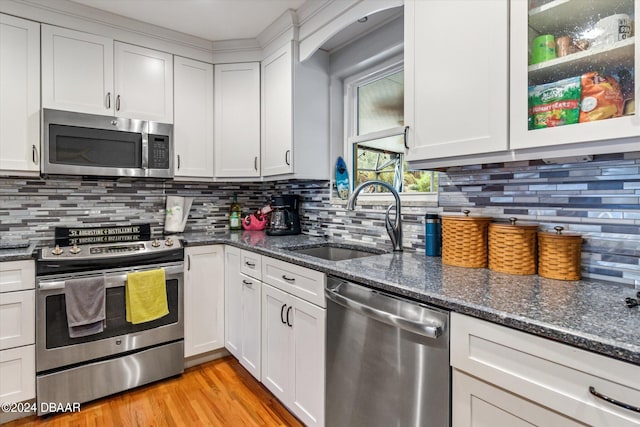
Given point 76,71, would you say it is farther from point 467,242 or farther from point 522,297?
point 522,297

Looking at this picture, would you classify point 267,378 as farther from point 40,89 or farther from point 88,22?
point 88,22

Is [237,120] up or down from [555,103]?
up

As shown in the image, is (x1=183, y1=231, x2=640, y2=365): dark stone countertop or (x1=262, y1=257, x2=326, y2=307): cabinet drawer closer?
(x1=183, y1=231, x2=640, y2=365): dark stone countertop

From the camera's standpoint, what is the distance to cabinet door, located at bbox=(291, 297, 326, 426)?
1.56 meters

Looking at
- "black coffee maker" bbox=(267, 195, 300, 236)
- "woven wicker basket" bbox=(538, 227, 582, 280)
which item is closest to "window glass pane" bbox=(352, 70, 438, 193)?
"black coffee maker" bbox=(267, 195, 300, 236)

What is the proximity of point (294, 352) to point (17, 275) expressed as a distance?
1.57 meters

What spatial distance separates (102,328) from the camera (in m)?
2.00

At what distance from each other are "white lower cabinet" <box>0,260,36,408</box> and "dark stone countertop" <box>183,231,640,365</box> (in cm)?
158

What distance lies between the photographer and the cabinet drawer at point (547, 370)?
71 cm

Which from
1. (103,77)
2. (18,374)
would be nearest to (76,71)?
(103,77)

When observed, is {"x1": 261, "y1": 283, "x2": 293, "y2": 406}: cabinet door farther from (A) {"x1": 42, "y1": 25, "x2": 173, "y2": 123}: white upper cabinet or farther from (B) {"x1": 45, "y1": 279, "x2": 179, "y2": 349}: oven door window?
(A) {"x1": 42, "y1": 25, "x2": 173, "y2": 123}: white upper cabinet

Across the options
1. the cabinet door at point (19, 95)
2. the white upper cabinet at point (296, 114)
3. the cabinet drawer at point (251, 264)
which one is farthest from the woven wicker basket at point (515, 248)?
the cabinet door at point (19, 95)

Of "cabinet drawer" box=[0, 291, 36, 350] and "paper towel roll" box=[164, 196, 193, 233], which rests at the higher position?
"paper towel roll" box=[164, 196, 193, 233]

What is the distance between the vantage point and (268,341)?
6.46 feet
